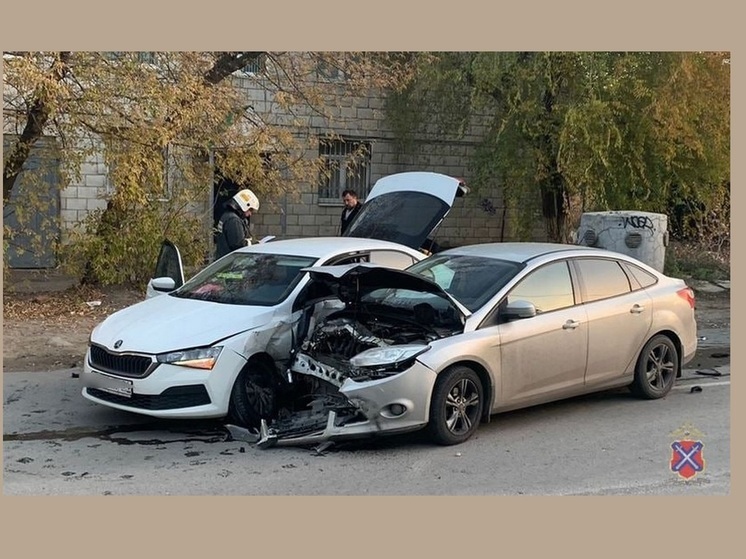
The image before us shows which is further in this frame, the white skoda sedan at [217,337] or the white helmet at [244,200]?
the white helmet at [244,200]

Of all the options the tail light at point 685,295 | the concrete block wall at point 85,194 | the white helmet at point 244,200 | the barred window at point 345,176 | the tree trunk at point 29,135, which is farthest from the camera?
the barred window at point 345,176

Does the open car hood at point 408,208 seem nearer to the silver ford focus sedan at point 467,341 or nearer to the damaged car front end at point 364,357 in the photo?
the silver ford focus sedan at point 467,341

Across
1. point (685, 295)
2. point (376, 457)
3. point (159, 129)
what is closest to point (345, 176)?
point (159, 129)

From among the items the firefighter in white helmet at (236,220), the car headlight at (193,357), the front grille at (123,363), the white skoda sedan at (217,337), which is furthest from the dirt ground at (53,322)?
the car headlight at (193,357)

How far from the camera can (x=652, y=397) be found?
302 inches

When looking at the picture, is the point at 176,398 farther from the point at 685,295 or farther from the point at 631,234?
A: the point at 631,234

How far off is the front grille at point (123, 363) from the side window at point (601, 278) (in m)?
3.82

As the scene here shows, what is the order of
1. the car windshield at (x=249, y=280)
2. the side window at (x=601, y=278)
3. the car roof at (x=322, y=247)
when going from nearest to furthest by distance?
the car windshield at (x=249, y=280) < the side window at (x=601, y=278) < the car roof at (x=322, y=247)

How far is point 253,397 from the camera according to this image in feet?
21.5

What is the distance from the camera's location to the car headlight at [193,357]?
20.5ft

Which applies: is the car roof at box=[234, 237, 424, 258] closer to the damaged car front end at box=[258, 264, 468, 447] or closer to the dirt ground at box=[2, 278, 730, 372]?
the damaged car front end at box=[258, 264, 468, 447]

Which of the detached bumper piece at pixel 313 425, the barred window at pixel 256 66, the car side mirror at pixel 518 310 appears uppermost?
the barred window at pixel 256 66

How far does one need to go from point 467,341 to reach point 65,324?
22.9ft

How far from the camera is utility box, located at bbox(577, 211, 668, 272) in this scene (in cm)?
1277
